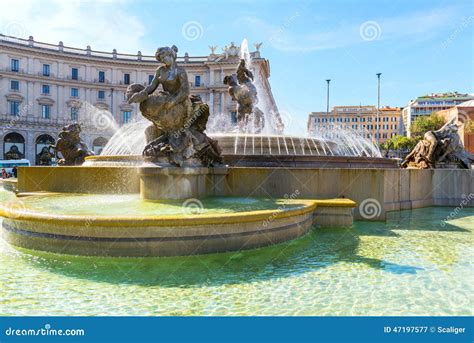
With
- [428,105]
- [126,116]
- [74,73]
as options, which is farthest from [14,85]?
[428,105]

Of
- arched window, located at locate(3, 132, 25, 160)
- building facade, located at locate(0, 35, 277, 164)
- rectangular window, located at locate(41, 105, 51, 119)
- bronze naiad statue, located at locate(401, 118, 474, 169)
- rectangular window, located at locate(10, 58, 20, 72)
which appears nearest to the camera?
bronze naiad statue, located at locate(401, 118, 474, 169)

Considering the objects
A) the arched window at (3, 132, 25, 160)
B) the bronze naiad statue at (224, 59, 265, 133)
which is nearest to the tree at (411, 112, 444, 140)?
the bronze naiad statue at (224, 59, 265, 133)

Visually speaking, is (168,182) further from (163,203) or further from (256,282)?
(256,282)

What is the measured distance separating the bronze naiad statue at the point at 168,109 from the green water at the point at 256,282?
305 cm

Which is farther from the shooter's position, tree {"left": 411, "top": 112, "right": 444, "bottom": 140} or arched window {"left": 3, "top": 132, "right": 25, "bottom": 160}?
tree {"left": 411, "top": 112, "right": 444, "bottom": 140}

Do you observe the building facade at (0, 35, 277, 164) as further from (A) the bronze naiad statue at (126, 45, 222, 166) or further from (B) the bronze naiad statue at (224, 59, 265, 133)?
(A) the bronze naiad statue at (126, 45, 222, 166)

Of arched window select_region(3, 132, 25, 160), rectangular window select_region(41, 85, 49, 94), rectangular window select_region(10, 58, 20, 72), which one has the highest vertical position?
rectangular window select_region(10, 58, 20, 72)

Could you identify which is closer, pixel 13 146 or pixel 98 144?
pixel 13 146

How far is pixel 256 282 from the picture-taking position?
13.3ft

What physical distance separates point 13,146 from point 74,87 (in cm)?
1579

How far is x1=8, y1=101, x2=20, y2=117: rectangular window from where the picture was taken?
60.7 m

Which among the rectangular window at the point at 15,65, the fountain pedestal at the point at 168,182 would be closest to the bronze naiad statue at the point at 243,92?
the fountain pedestal at the point at 168,182

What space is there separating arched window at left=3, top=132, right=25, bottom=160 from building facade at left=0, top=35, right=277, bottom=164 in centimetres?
7

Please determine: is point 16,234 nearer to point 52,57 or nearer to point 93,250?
point 93,250
